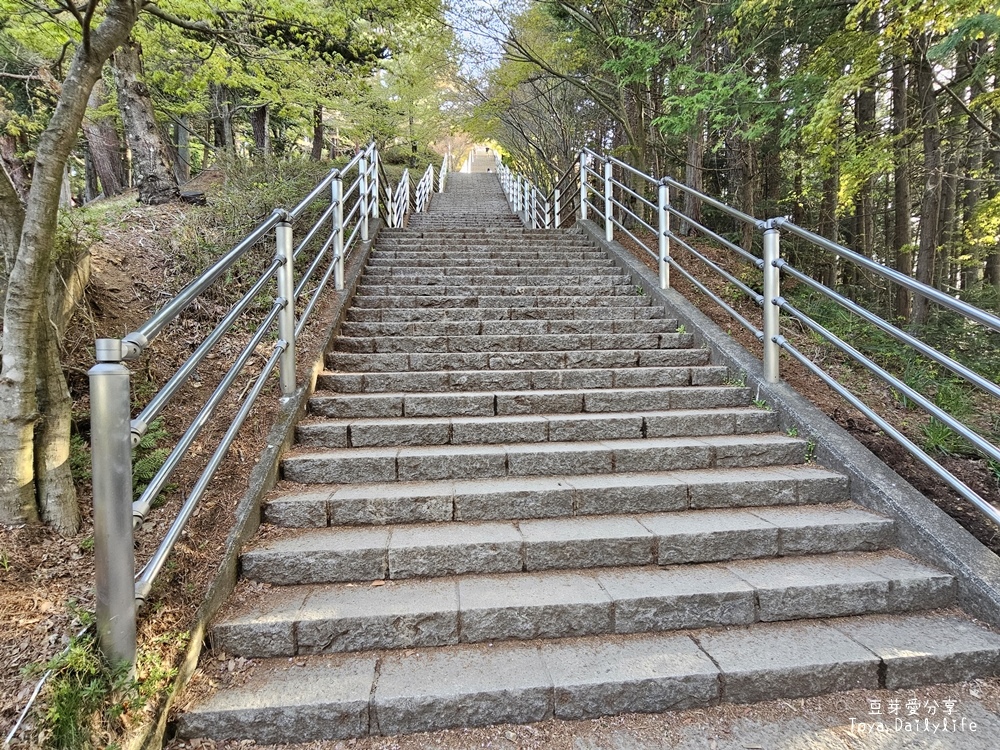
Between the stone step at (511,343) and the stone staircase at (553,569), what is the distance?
265 mm

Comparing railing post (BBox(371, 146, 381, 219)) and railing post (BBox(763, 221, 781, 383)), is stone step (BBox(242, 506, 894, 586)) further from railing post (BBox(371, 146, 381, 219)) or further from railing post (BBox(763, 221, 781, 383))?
railing post (BBox(371, 146, 381, 219))

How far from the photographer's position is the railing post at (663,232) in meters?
4.73

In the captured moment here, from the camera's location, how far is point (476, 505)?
2.45 meters

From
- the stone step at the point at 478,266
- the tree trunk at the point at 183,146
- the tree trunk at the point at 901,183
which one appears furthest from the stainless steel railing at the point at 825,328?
the tree trunk at the point at 183,146

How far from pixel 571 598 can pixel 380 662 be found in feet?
2.42

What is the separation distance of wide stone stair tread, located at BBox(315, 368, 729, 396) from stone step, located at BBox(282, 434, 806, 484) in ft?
2.03

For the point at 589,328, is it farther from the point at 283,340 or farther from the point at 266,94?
the point at 266,94

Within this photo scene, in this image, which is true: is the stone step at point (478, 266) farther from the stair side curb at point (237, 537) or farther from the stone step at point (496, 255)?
the stair side curb at point (237, 537)

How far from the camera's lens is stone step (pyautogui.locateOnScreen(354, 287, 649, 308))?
15.3 ft

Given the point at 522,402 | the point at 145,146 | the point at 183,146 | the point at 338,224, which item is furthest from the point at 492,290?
the point at 183,146

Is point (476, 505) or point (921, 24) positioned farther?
point (921, 24)

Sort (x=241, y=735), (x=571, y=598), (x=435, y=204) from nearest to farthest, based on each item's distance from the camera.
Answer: (x=241, y=735) → (x=571, y=598) → (x=435, y=204)

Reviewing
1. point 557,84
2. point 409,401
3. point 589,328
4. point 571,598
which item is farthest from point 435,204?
point 571,598

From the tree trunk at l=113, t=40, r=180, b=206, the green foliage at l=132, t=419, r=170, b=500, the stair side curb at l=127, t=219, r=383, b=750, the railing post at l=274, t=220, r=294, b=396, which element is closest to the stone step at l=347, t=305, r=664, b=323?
the stair side curb at l=127, t=219, r=383, b=750
